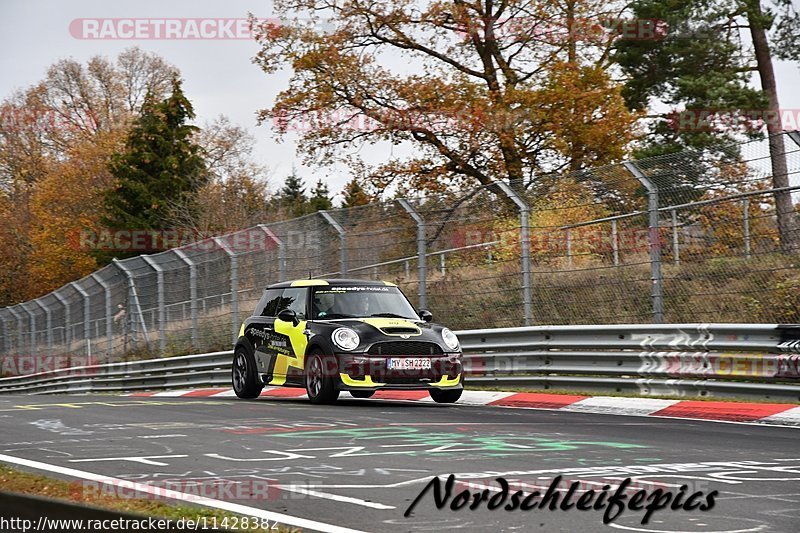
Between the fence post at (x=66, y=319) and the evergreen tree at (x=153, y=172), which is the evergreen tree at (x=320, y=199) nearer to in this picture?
the evergreen tree at (x=153, y=172)

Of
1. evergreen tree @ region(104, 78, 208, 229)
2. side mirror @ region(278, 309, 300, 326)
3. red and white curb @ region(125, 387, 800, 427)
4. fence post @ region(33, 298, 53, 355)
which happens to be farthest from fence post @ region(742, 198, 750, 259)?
evergreen tree @ region(104, 78, 208, 229)

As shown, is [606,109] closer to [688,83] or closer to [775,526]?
[688,83]

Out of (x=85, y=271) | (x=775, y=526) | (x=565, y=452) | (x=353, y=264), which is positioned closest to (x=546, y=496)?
(x=775, y=526)

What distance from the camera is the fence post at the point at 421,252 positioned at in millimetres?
17953

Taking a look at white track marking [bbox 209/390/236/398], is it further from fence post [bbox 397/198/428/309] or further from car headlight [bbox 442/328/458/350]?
car headlight [bbox 442/328/458/350]

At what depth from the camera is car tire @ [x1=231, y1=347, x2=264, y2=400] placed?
16641 mm

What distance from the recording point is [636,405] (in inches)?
522

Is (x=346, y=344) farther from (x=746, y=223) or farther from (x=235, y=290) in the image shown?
(x=235, y=290)

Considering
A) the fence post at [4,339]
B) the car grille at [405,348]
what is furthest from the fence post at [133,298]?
the fence post at [4,339]

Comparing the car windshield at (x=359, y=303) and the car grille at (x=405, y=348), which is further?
the car windshield at (x=359, y=303)

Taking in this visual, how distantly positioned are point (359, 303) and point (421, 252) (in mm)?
2724

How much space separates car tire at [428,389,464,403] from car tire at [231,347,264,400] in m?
2.78

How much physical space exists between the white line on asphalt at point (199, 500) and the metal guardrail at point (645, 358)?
7299 millimetres
